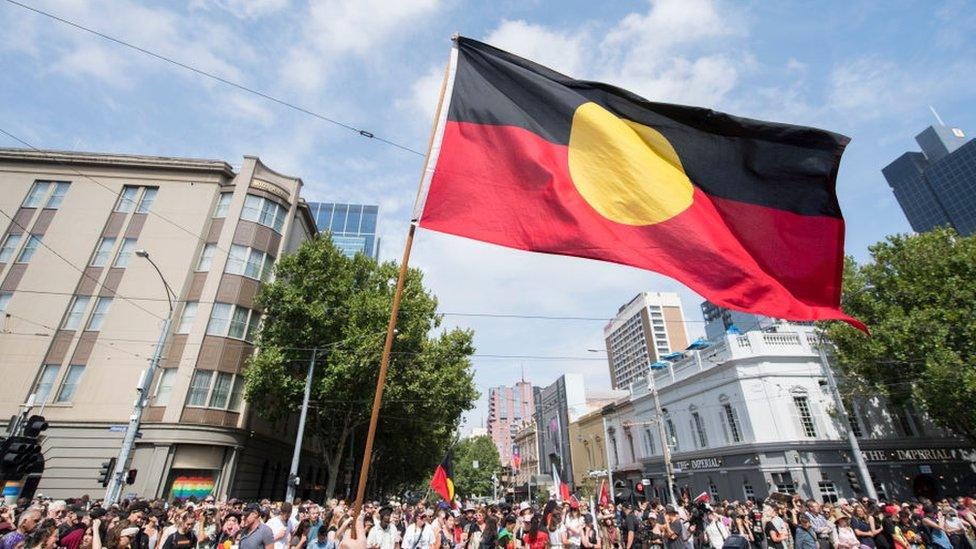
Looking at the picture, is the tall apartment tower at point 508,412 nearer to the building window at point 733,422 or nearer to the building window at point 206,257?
the building window at point 733,422

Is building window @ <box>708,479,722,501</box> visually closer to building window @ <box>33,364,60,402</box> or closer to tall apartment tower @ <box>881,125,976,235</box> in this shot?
building window @ <box>33,364,60,402</box>

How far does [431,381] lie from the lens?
26953 mm

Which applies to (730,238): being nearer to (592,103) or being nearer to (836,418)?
(592,103)

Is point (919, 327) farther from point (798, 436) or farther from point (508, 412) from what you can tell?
point (508, 412)

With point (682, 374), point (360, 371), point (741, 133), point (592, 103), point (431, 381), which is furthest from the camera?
point (682, 374)

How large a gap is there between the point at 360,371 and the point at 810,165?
75.7 feet

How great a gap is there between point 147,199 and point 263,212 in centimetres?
723

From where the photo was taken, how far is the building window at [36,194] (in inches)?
1174

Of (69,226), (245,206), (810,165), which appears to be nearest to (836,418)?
(810,165)

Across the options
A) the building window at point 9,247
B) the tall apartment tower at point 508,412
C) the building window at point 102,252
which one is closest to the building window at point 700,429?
the building window at point 102,252

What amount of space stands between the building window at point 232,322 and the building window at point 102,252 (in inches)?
308

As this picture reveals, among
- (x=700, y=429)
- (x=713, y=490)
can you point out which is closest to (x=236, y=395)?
(x=700, y=429)

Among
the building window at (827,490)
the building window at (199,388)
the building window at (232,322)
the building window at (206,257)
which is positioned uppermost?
the building window at (206,257)

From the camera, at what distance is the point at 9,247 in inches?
1133
